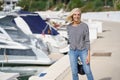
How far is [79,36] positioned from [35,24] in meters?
13.0

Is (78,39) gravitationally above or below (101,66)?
above

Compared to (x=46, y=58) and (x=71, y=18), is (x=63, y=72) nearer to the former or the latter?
(x=71, y=18)

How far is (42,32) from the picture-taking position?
2150 cm

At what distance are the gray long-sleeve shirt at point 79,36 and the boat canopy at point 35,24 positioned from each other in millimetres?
12218

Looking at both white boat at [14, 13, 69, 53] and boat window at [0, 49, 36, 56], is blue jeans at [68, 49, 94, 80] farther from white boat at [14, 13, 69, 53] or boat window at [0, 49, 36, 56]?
white boat at [14, 13, 69, 53]

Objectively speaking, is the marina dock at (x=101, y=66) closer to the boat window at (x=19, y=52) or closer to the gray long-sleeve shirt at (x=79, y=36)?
the gray long-sleeve shirt at (x=79, y=36)

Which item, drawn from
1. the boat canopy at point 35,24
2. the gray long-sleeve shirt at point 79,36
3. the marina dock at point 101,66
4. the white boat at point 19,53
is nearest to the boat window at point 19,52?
the white boat at point 19,53

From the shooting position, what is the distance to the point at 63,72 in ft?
41.6

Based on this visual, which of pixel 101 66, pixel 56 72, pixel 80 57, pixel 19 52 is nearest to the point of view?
pixel 80 57

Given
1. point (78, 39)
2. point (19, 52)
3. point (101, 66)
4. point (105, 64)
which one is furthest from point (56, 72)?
point (19, 52)

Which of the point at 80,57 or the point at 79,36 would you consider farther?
the point at 80,57

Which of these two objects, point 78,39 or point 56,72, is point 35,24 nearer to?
point 56,72

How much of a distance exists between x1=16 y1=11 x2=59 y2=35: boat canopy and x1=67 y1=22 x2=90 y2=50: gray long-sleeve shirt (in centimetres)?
1222

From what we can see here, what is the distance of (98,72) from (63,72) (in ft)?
3.42
